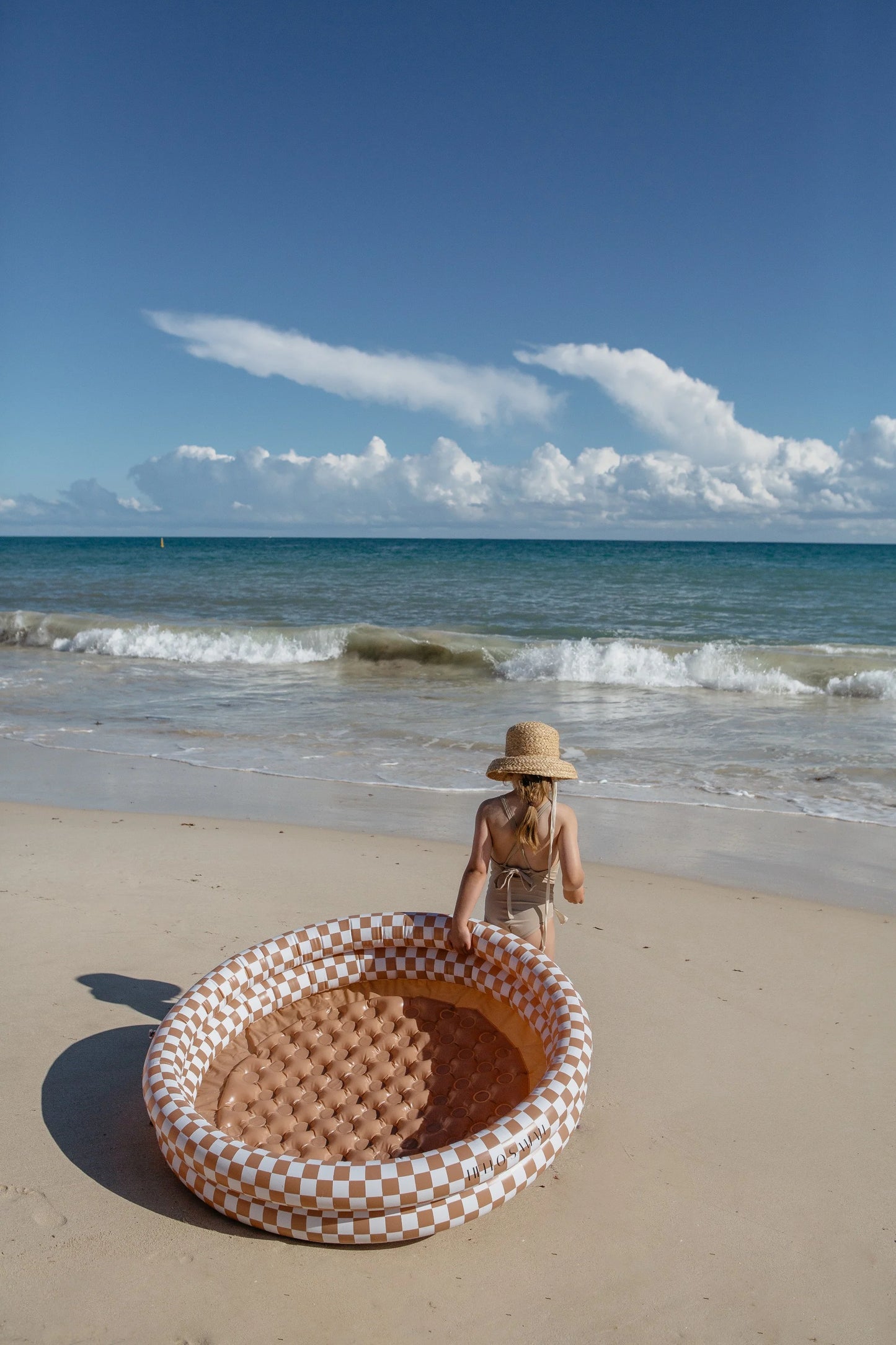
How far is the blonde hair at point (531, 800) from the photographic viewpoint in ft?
11.3

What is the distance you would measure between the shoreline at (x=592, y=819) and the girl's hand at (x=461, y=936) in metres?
2.77

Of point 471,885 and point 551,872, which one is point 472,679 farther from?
point 471,885

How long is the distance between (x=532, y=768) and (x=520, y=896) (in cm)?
62

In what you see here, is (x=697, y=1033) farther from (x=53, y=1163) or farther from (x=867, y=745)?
(x=867, y=745)

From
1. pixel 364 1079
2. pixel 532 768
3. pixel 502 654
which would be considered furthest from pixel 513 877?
pixel 502 654

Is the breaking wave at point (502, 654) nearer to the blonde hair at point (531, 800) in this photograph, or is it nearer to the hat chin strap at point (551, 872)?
the hat chin strap at point (551, 872)

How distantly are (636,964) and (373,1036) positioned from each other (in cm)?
177

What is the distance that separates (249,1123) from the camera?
300cm

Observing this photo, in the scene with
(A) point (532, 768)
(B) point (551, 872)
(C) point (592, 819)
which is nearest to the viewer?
(A) point (532, 768)

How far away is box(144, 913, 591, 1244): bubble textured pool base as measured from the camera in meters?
2.53

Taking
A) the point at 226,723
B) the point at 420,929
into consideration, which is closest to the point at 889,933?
the point at 420,929

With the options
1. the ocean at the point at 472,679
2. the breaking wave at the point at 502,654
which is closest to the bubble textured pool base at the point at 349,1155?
the ocean at the point at 472,679

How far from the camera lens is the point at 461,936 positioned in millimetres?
3480

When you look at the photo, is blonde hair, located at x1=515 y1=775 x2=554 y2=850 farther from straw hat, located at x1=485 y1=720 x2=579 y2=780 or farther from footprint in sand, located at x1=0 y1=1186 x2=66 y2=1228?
footprint in sand, located at x1=0 y1=1186 x2=66 y2=1228
